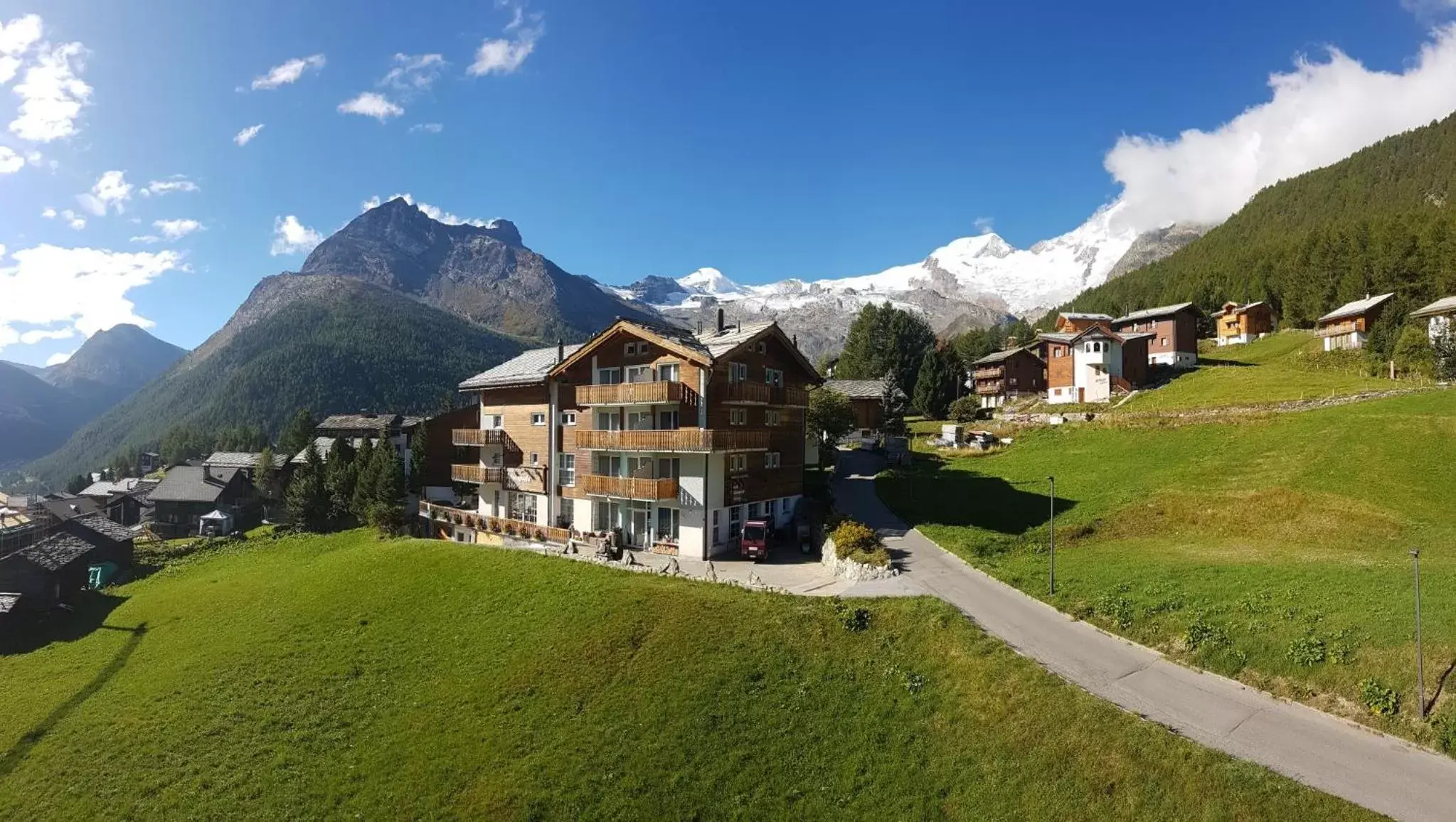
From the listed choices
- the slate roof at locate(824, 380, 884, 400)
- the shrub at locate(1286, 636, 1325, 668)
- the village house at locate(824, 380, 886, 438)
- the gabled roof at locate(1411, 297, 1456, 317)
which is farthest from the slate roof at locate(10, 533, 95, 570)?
the gabled roof at locate(1411, 297, 1456, 317)

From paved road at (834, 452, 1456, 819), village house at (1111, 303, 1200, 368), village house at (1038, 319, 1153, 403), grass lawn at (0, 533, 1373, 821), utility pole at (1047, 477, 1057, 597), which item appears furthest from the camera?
village house at (1111, 303, 1200, 368)

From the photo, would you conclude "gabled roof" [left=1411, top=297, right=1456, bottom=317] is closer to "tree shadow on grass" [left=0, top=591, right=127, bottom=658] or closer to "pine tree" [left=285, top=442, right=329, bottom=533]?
"pine tree" [left=285, top=442, right=329, bottom=533]

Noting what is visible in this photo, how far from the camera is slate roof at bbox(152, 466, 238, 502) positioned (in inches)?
3243

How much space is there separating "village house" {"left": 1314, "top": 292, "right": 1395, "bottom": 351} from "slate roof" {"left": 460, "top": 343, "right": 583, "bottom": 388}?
284ft

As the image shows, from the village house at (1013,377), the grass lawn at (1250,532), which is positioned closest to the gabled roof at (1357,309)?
the village house at (1013,377)

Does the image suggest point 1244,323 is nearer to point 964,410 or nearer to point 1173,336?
point 1173,336

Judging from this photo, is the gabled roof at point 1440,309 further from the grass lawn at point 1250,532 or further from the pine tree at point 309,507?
the pine tree at point 309,507

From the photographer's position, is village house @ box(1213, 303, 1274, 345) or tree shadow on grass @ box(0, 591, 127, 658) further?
village house @ box(1213, 303, 1274, 345)

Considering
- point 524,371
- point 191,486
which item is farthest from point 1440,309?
point 191,486

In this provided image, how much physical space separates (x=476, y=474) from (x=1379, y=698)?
47.4 m

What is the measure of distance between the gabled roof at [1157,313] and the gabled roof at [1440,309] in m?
19.3

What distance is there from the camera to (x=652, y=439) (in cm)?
3597

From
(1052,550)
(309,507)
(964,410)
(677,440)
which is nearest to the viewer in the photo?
(1052,550)

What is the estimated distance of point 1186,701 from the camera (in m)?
19.1
